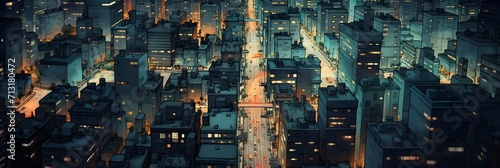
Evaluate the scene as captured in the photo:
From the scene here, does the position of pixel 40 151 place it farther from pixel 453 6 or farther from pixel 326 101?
pixel 453 6

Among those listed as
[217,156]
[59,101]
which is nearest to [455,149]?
[217,156]

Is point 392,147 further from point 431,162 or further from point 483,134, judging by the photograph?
point 483,134

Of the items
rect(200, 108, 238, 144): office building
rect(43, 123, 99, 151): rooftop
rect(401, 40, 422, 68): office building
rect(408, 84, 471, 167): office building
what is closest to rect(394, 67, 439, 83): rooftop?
rect(408, 84, 471, 167): office building

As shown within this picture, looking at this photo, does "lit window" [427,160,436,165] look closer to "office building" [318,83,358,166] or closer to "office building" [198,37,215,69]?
"office building" [318,83,358,166]

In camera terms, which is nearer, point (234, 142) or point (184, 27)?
point (234, 142)

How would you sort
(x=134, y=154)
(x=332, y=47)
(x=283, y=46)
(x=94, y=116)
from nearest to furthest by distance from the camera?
(x=134, y=154) → (x=94, y=116) → (x=283, y=46) → (x=332, y=47)

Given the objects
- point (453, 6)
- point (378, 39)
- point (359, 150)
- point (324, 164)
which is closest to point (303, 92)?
point (378, 39)
